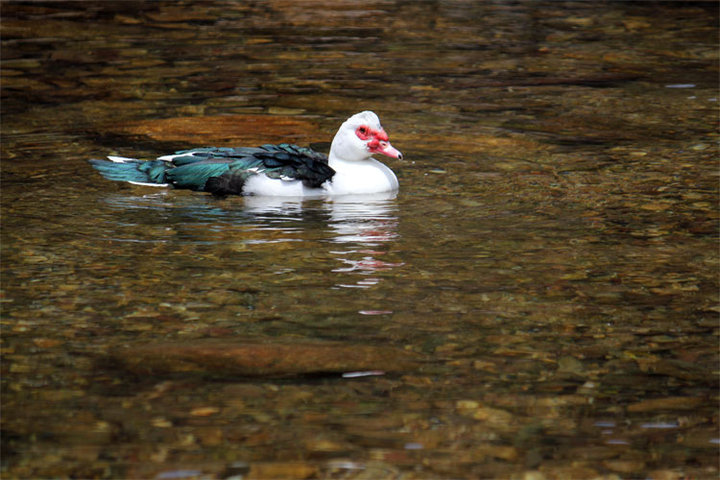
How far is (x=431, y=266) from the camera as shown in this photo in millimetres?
7734

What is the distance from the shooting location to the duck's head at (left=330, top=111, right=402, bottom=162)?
965 centimetres

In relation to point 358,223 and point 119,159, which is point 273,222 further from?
point 119,159

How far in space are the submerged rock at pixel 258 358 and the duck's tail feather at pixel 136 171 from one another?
11.6 ft

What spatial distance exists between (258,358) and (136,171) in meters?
4.07

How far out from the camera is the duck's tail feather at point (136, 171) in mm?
9688

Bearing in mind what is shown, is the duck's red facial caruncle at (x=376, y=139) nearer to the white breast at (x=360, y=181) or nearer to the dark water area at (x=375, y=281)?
the white breast at (x=360, y=181)

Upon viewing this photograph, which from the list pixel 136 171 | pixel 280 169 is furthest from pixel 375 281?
pixel 136 171

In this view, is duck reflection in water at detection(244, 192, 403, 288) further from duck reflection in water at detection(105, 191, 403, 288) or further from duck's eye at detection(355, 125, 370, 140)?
duck's eye at detection(355, 125, 370, 140)

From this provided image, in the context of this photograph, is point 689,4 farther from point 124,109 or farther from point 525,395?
point 525,395

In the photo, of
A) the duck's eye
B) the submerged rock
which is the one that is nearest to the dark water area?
the submerged rock

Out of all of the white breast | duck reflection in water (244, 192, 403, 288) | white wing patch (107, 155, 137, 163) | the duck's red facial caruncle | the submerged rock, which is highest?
the duck's red facial caruncle

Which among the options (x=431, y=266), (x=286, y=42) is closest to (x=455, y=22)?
(x=286, y=42)

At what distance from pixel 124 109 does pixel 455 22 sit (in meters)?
6.90

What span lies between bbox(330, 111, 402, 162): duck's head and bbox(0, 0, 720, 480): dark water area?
42 centimetres
